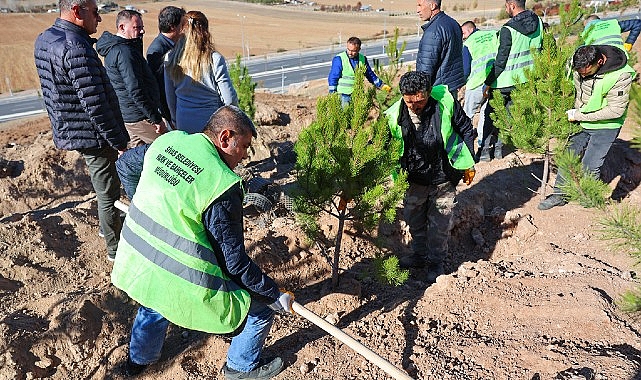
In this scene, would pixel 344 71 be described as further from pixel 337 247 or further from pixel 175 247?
pixel 175 247

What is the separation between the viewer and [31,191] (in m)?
6.42

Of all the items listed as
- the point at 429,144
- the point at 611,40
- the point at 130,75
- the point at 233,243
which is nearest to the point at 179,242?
the point at 233,243

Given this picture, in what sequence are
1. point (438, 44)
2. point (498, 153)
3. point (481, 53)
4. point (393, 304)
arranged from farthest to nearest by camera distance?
point (498, 153) < point (481, 53) < point (438, 44) < point (393, 304)

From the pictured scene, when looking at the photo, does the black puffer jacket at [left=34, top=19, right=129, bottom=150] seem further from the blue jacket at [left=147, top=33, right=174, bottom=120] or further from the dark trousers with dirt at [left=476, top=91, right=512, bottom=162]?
the dark trousers with dirt at [left=476, top=91, right=512, bottom=162]

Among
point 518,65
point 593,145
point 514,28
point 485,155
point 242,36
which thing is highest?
point 514,28

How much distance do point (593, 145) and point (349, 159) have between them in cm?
271

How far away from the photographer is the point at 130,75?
3578 millimetres

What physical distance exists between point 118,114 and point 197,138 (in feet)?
5.02

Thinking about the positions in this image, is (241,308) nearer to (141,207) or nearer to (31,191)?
(141,207)

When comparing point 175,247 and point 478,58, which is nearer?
point 175,247

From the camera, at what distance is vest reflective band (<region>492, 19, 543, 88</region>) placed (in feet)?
16.9

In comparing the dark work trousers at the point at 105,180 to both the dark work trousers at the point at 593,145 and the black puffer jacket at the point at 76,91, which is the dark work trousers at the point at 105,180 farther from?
the dark work trousers at the point at 593,145

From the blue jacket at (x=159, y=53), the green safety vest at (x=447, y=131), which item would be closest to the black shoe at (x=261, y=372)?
the green safety vest at (x=447, y=131)

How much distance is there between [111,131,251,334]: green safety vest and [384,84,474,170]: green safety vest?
153cm
